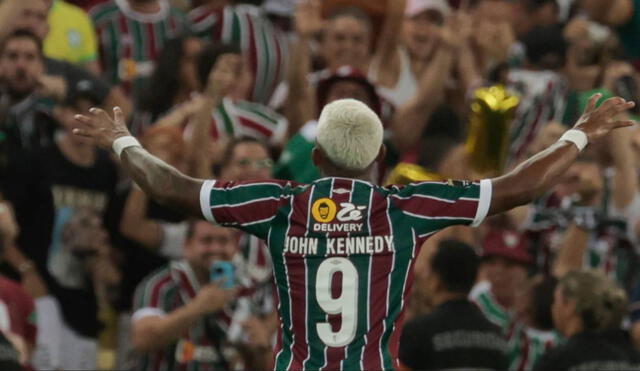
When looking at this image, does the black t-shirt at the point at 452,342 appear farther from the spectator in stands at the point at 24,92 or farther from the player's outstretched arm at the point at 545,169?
the spectator in stands at the point at 24,92

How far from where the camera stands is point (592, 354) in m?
8.30

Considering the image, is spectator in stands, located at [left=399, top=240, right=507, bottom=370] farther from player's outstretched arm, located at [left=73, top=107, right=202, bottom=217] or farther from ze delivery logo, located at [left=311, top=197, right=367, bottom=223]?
player's outstretched arm, located at [left=73, top=107, right=202, bottom=217]

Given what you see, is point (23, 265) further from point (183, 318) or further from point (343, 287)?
point (343, 287)

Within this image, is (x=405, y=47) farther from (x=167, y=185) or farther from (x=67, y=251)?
(x=167, y=185)

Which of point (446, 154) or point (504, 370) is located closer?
point (504, 370)

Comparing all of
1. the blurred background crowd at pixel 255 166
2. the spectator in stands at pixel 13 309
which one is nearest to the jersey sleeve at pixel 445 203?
the blurred background crowd at pixel 255 166

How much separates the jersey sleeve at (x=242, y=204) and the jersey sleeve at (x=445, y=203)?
0.48 m

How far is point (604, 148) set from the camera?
425 inches

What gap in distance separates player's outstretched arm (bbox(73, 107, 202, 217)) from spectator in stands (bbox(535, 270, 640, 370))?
2.78 meters

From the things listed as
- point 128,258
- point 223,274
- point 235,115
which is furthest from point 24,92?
point 223,274

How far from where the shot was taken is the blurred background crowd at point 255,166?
8.97 meters

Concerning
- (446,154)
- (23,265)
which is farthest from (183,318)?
(446,154)

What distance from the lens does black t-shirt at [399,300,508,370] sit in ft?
27.5

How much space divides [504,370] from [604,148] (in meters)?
2.67
